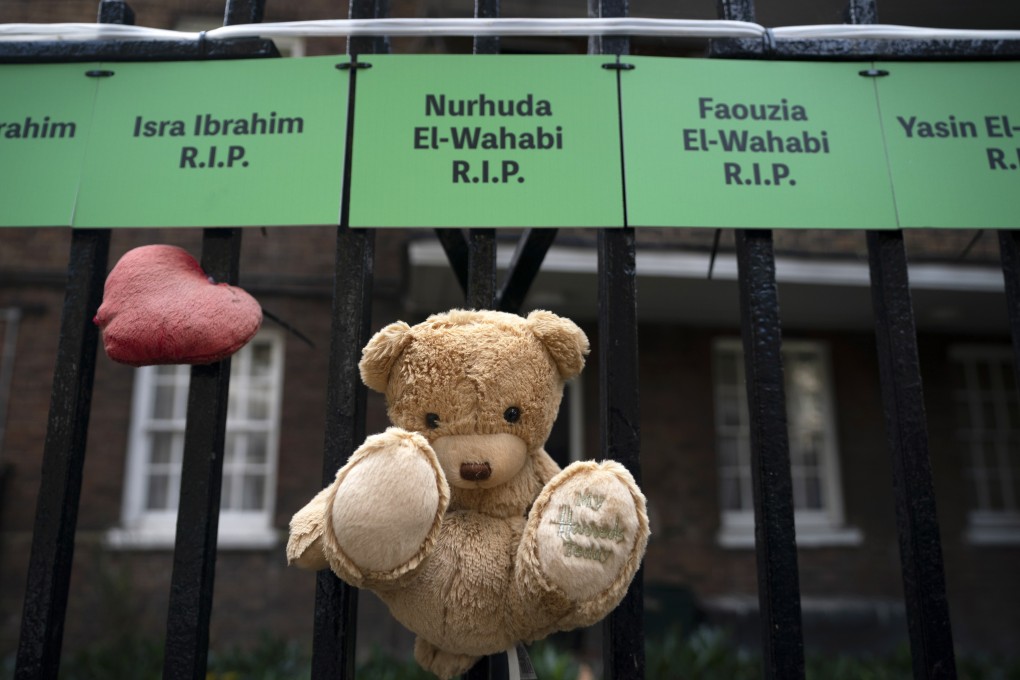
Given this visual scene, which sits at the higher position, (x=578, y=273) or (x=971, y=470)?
(x=578, y=273)

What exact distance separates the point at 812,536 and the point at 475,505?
8.43 metres

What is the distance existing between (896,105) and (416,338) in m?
1.42

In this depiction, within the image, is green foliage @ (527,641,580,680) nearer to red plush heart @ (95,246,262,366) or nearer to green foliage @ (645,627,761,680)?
green foliage @ (645,627,761,680)

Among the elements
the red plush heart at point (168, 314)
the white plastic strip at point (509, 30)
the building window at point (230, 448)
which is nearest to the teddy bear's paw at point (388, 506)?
the red plush heart at point (168, 314)

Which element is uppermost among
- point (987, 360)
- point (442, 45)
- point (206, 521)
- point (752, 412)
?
point (442, 45)

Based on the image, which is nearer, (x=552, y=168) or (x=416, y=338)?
(x=416, y=338)

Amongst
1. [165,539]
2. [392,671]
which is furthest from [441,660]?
[165,539]

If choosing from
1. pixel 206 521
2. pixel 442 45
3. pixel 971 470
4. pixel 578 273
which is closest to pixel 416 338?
→ pixel 206 521

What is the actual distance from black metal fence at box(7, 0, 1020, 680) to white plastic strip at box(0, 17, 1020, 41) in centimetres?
3

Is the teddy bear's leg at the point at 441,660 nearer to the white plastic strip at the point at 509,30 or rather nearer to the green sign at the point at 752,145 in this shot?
the green sign at the point at 752,145

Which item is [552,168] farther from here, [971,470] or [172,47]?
[971,470]

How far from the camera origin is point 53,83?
186 centimetres

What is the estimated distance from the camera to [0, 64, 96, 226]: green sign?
1.78 m

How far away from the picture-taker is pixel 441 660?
149 centimetres
